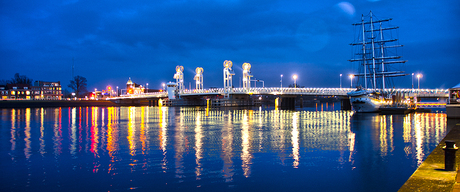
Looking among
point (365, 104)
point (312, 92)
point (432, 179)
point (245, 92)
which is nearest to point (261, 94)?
point (245, 92)

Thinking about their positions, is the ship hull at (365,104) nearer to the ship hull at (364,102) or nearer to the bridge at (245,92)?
the ship hull at (364,102)

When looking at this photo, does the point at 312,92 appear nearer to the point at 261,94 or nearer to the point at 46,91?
the point at 261,94

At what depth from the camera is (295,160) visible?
44.8 feet

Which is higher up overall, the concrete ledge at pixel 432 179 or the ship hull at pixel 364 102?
the ship hull at pixel 364 102

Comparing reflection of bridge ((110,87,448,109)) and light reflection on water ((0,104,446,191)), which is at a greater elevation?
reflection of bridge ((110,87,448,109))

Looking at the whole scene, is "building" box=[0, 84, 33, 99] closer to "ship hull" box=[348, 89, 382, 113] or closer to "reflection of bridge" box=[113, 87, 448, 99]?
"reflection of bridge" box=[113, 87, 448, 99]

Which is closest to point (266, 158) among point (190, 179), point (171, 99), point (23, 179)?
point (190, 179)

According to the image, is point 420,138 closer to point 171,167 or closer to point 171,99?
point 171,167

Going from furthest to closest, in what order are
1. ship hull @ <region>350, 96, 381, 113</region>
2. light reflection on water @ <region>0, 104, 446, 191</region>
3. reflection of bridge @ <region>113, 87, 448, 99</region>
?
1. reflection of bridge @ <region>113, 87, 448, 99</region>
2. ship hull @ <region>350, 96, 381, 113</region>
3. light reflection on water @ <region>0, 104, 446, 191</region>

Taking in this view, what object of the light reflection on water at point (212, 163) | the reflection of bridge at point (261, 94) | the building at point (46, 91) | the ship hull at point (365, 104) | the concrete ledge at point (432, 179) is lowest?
the light reflection on water at point (212, 163)

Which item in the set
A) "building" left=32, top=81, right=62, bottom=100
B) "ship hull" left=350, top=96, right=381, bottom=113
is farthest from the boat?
"building" left=32, top=81, right=62, bottom=100

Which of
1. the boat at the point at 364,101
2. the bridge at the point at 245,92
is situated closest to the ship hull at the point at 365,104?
the boat at the point at 364,101

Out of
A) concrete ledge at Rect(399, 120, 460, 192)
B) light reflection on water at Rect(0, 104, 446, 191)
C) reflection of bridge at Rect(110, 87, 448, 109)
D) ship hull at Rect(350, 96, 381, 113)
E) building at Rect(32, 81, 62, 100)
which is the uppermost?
building at Rect(32, 81, 62, 100)

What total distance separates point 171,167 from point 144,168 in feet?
3.31
